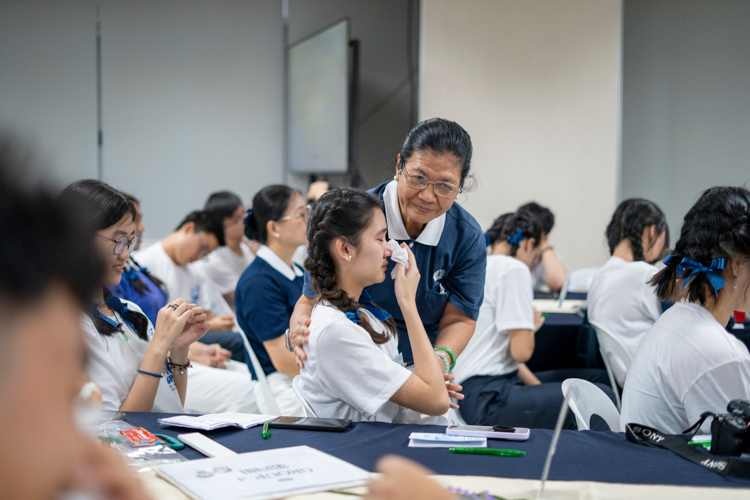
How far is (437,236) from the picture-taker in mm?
1889

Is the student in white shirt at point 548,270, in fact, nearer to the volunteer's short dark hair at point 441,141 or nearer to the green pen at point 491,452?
the volunteer's short dark hair at point 441,141

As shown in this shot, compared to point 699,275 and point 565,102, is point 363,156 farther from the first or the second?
point 699,275

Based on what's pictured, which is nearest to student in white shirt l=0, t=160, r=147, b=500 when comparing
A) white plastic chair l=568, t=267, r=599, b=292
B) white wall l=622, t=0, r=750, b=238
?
white plastic chair l=568, t=267, r=599, b=292

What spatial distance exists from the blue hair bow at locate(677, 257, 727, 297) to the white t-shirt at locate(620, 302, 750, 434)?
0.25 feet

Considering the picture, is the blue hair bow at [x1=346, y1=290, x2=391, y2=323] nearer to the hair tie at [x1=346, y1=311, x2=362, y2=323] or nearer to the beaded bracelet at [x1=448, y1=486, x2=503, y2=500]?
the hair tie at [x1=346, y1=311, x2=362, y2=323]

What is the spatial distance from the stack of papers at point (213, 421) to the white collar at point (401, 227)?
768mm

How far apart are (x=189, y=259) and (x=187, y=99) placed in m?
3.34

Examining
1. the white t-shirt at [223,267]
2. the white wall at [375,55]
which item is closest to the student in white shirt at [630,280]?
the white t-shirt at [223,267]

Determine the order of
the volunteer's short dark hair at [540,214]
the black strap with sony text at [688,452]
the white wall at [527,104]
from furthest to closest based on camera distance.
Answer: the white wall at [527,104] < the volunteer's short dark hair at [540,214] < the black strap with sony text at [688,452]

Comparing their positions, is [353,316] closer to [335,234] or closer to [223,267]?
[335,234]

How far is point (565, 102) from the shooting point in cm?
489

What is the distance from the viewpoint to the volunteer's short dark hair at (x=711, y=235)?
1.46 meters

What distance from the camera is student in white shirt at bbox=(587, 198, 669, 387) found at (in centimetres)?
276

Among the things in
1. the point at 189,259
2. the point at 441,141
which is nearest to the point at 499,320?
the point at 441,141
